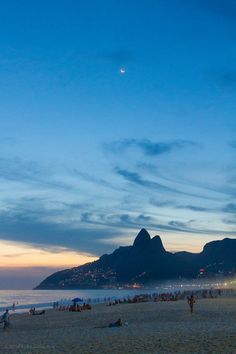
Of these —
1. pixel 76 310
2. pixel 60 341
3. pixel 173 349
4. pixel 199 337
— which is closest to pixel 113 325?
pixel 60 341

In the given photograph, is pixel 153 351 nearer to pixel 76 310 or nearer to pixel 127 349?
pixel 127 349

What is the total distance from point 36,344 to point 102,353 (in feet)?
18.7

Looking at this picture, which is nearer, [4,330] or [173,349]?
[173,349]

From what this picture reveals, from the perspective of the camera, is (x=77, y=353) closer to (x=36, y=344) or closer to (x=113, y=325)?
(x=36, y=344)

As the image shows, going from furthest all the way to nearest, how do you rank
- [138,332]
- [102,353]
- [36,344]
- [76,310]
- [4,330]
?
1. [76,310]
2. [4,330]
3. [138,332]
4. [36,344]
5. [102,353]

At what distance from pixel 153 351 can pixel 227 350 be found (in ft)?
9.17

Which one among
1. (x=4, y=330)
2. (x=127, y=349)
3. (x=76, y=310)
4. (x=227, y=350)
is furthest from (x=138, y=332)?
(x=76, y=310)

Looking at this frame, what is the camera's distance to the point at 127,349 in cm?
1767

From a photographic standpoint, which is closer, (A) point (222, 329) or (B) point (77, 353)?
(B) point (77, 353)

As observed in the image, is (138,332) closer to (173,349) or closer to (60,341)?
(60,341)

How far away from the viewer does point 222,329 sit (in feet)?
73.9

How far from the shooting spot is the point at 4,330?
33.0 meters

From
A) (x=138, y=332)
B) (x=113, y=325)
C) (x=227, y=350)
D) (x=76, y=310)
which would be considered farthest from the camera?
(x=76, y=310)


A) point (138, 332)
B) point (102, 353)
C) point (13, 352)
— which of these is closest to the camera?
point (102, 353)
